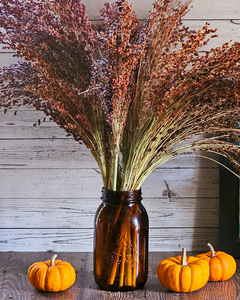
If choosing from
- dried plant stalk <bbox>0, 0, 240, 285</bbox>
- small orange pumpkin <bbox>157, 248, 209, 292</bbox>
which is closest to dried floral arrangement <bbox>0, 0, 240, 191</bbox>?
dried plant stalk <bbox>0, 0, 240, 285</bbox>

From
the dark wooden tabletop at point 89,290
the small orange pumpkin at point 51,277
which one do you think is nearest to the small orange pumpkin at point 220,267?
the dark wooden tabletop at point 89,290

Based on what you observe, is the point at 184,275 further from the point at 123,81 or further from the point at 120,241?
the point at 123,81

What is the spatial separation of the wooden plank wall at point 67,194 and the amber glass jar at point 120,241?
0.98 ft

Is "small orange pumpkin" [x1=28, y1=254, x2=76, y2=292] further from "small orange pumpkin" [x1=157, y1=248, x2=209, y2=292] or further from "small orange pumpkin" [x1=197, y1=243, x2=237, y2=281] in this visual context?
"small orange pumpkin" [x1=197, y1=243, x2=237, y2=281]

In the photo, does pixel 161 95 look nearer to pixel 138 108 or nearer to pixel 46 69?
pixel 138 108

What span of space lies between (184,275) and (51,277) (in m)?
0.39

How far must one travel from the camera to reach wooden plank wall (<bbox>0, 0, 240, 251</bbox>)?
1274 millimetres

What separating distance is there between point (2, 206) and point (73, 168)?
0.31 metres

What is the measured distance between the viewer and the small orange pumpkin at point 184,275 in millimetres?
963

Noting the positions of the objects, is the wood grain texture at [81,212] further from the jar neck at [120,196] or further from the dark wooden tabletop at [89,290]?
the jar neck at [120,196]

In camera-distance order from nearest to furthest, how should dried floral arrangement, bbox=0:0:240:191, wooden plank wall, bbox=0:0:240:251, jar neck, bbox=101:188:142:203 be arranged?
dried floral arrangement, bbox=0:0:240:191, jar neck, bbox=101:188:142:203, wooden plank wall, bbox=0:0:240:251

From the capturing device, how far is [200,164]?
1.28 meters

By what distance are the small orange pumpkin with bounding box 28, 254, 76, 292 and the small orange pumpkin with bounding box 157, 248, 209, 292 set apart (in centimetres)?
28

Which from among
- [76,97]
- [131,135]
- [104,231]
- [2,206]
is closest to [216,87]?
[131,135]
